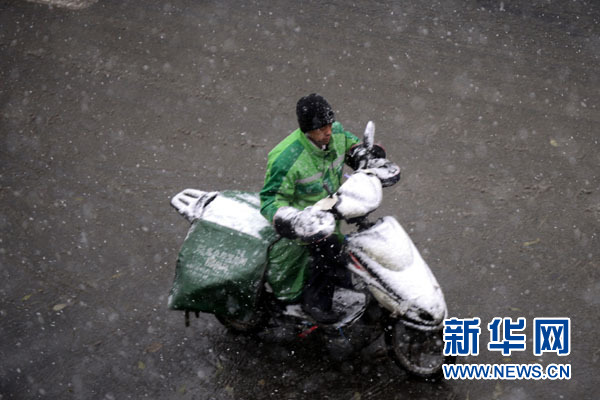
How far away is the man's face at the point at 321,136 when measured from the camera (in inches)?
152

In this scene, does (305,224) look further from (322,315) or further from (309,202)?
(322,315)

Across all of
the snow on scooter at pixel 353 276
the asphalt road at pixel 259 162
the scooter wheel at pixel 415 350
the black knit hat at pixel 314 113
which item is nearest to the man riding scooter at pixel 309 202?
the black knit hat at pixel 314 113

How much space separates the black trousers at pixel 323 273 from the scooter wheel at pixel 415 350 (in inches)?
19.8

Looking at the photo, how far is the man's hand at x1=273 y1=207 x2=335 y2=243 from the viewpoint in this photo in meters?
3.53

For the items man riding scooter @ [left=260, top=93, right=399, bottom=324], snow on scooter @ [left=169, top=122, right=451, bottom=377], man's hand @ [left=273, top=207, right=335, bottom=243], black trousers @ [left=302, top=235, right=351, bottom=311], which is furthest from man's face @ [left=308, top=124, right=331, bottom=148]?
black trousers @ [left=302, top=235, right=351, bottom=311]

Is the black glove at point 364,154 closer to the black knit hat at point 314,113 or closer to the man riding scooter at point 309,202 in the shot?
the man riding scooter at point 309,202

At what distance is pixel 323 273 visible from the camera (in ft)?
14.2

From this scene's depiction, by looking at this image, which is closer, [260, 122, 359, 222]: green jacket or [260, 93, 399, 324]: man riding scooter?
[260, 93, 399, 324]: man riding scooter

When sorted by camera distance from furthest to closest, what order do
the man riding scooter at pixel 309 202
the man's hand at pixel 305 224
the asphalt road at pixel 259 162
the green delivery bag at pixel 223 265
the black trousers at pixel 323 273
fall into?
1. the asphalt road at pixel 259 162
2. the black trousers at pixel 323 273
3. the green delivery bag at pixel 223 265
4. the man riding scooter at pixel 309 202
5. the man's hand at pixel 305 224

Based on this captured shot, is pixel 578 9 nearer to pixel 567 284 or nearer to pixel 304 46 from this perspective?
pixel 304 46

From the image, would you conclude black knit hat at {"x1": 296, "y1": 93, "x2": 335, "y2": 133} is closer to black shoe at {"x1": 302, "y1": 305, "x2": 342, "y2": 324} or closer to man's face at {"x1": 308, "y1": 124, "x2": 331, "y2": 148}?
man's face at {"x1": 308, "y1": 124, "x2": 331, "y2": 148}

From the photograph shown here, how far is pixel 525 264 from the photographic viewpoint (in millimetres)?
5391

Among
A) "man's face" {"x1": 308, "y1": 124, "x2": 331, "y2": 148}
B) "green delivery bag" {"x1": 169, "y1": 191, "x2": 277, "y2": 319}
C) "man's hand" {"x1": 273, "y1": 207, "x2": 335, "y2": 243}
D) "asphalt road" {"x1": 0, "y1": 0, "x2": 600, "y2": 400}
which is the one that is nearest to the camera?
"man's hand" {"x1": 273, "y1": 207, "x2": 335, "y2": 243}

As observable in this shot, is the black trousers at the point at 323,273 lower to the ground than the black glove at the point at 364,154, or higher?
lower
